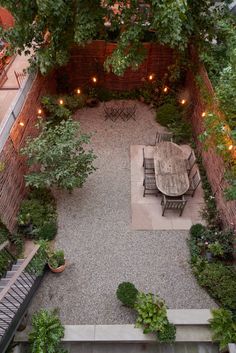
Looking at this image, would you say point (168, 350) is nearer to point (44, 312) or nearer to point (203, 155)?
point (44, 312)

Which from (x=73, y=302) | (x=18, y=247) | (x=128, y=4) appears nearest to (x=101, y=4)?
(x=128, y=4)

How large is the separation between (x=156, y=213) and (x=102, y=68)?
5876 millimetres

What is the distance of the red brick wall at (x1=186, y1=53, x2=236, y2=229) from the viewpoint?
751 cm

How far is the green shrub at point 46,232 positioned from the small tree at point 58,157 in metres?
1.08

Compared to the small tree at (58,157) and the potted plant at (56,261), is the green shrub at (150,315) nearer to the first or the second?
the potted plant at (56,261)

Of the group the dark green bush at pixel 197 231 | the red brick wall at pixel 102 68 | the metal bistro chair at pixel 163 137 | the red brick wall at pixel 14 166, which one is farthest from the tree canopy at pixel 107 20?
the dark green bush at pixel 197 231

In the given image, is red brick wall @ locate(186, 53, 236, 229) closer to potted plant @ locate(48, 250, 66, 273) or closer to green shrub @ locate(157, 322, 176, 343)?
green shrub @ locate(157, 322, 176, 343)

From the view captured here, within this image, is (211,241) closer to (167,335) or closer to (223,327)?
(223,327)

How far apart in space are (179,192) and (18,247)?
4496 millimetres

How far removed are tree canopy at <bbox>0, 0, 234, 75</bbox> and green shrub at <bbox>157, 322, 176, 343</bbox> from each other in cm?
630

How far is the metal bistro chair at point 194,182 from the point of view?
28.1 ft

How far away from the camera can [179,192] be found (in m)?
7.95

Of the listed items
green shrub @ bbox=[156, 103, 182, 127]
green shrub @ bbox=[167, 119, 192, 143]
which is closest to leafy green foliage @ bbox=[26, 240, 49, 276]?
green shrub @ bbox=[167, 119, 192, 143]

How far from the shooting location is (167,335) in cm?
604
